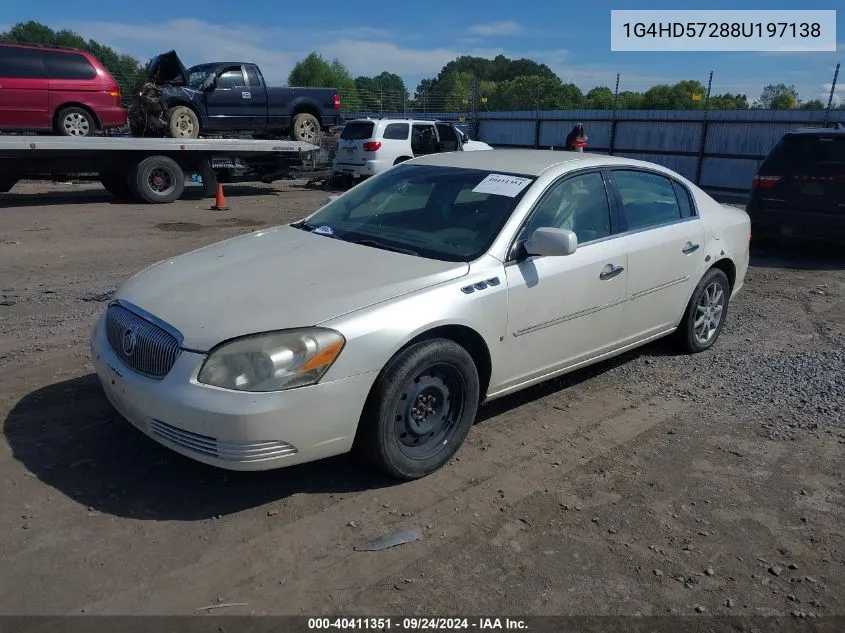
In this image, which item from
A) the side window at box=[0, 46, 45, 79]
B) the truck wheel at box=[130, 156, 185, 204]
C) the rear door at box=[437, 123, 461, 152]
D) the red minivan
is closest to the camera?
the side window at box=[0, 46, 45, 79]

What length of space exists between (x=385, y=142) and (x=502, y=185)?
43.3 feet

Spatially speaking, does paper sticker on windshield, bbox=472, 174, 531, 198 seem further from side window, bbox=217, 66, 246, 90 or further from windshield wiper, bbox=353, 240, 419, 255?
side window, bbox=217, 66, 246, 90

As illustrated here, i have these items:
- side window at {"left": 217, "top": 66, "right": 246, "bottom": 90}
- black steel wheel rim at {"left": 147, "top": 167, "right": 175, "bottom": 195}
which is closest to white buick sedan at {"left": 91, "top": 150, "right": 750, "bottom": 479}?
black steel wheel rim at {"left": 147, "top": 167, "right": 175, "bottom": 195}

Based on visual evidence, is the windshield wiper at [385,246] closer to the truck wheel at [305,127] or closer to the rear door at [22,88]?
the rear door at [22,88]

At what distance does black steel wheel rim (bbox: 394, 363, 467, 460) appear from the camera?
3465mm

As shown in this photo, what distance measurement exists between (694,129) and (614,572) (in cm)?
1859

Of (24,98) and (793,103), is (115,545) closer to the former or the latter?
(24,98)

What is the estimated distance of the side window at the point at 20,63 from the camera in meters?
13.2

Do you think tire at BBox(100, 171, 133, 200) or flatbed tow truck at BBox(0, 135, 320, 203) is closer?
flatbed tow truck at BBox(0, 135, 320, 203)

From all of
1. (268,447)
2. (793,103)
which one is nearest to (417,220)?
(268,447)

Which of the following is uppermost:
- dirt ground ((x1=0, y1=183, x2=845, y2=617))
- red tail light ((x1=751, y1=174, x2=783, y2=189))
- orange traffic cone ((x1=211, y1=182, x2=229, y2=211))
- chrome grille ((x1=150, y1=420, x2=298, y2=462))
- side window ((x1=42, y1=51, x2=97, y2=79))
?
side window ((x1=42, y1=51, x2=97, y2=79))

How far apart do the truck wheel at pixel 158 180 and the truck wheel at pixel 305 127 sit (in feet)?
16.1

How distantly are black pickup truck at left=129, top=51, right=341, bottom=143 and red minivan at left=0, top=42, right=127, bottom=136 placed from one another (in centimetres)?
132

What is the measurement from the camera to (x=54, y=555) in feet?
9.53
